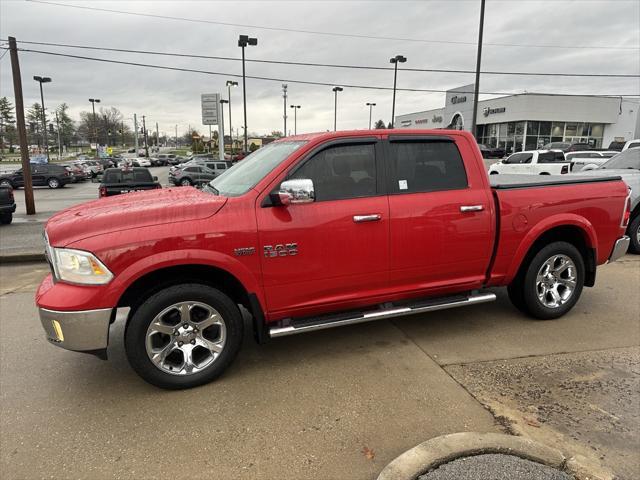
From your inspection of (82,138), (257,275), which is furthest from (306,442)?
(82,138)

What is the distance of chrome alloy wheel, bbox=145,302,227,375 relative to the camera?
11.0 feet

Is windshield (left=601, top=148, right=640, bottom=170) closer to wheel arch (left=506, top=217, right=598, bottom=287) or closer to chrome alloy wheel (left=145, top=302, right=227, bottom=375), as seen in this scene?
wheel arch (left=506, top=217, right=598, bottom=287)

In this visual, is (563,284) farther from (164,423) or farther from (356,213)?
(164,423)

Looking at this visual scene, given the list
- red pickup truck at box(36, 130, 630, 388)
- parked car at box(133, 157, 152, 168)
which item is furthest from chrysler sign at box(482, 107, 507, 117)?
red pickup truck at box(36, 130, 630, 388)

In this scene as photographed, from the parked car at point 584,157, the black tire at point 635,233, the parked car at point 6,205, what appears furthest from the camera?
the parked car at point 584,157

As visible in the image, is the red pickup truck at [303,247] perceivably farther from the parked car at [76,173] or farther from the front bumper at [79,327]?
the parked car at [76,173]

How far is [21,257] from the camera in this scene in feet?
27.0

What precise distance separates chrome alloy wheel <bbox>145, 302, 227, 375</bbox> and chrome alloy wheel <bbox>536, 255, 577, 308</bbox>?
10.7ft

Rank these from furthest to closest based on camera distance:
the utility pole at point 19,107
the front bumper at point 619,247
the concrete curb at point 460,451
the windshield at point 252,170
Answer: the utility pole at point 19,107, the front bumper at point 619,247, the windshield at point 252,170, the concrete curb at point 460,451

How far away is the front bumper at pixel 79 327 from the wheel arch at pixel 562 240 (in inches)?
144

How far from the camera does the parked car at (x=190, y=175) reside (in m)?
28.1

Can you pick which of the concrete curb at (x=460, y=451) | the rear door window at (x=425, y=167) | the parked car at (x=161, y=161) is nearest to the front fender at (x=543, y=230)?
the rear door window at (x=425, y=167)

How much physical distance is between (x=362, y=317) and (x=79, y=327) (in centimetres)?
214

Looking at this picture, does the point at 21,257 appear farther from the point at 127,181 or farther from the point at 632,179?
the point at 632,179
